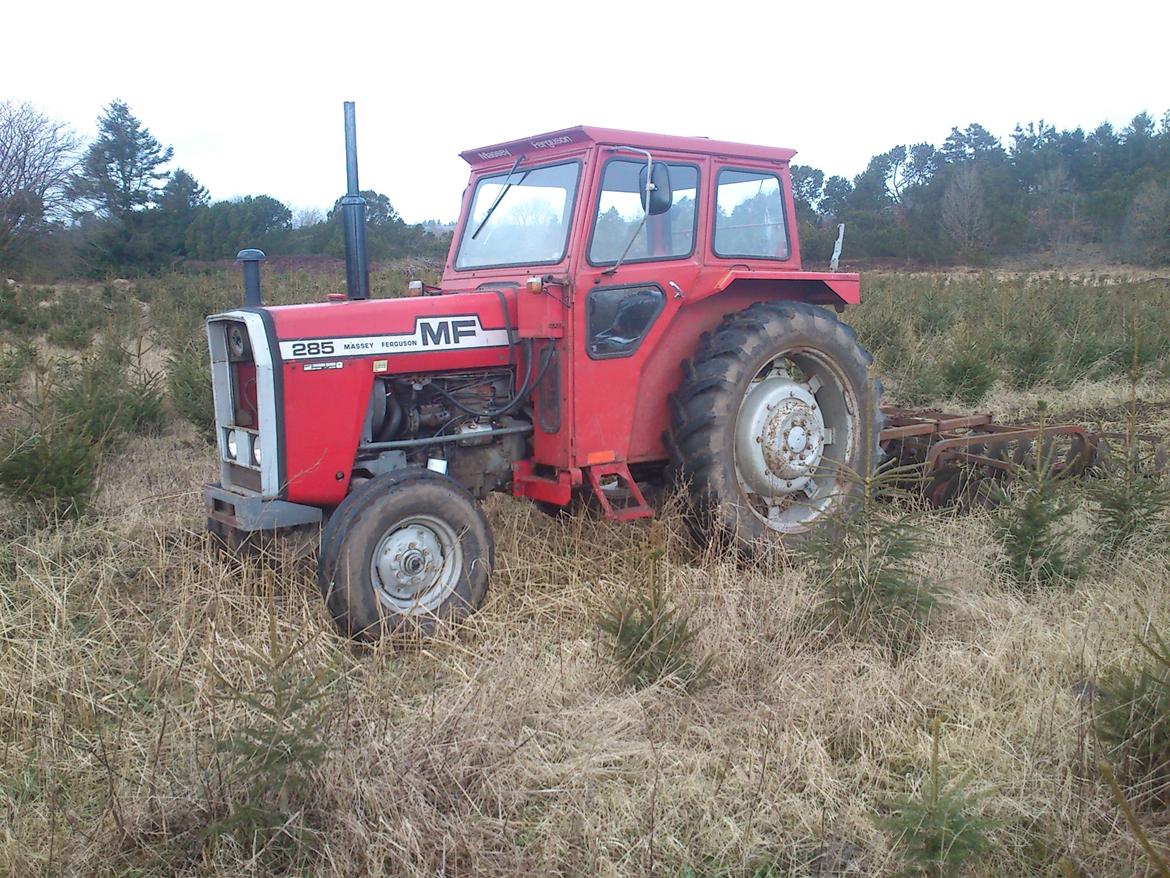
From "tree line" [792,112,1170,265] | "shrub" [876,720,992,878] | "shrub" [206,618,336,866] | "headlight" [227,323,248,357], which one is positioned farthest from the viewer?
"tree line" [792,112,1170,265]

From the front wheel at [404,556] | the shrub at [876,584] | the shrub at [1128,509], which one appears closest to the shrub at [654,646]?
the shrub at [876,584]

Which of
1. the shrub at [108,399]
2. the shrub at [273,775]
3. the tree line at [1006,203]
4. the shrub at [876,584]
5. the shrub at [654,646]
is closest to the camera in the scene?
the shrub at [273,775]

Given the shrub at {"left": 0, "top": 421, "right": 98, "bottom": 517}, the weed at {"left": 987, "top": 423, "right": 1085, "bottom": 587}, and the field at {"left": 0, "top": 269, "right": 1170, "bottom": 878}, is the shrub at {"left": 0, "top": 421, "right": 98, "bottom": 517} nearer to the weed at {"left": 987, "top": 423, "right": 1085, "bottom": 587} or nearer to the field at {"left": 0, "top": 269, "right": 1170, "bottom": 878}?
the field at {"left": 0, "top": 269, "right": 1170, "bottom": 878}

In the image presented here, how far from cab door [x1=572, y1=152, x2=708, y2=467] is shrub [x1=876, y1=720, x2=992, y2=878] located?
2691mm

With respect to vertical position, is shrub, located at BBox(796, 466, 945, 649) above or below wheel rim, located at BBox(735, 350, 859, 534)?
below

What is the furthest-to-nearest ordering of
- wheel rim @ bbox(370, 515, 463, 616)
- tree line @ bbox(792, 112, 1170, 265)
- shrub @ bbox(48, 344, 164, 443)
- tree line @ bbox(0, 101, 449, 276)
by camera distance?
tree line @ bbox(792, 112, 1170, 265)
tree line @ bbox(0, 101, 449, 276)
shrub @ bbox(48, 344, 164, 443)
wheel rim @ bbox(370, 515, 463, 616)

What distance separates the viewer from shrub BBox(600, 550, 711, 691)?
3.70 m

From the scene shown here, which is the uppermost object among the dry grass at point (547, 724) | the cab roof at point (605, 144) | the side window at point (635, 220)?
the cab roof at point (605, 144)

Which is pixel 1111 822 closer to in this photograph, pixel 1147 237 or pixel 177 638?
pixel 177 638

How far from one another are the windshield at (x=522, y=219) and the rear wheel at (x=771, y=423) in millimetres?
1040

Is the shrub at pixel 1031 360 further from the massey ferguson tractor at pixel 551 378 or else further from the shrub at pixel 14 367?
the shrub at pixel 14 367

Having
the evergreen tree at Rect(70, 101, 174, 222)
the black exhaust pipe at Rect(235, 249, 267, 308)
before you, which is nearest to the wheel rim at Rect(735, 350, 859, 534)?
the black exhaust pipe at Rect(235, 249, 267, 308)

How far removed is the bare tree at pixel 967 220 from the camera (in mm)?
37031

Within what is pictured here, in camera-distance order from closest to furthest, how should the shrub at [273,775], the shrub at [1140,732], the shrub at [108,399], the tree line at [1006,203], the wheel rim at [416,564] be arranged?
the shrub at [273,775], the shrub at [1140,732], the wheel rim at [416,564], the shrub at [108,399], the tree line at [1006,203]
